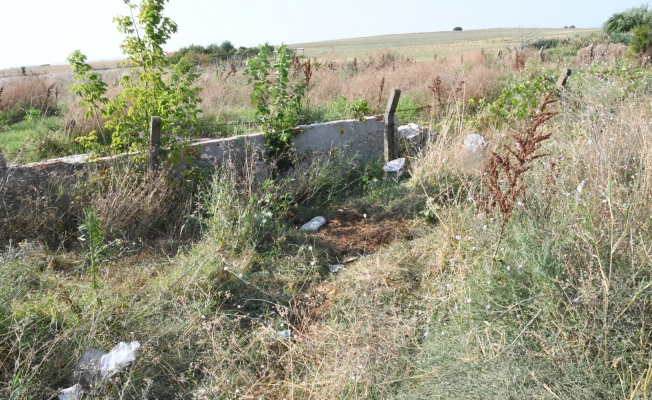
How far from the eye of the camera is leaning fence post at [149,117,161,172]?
233 inches

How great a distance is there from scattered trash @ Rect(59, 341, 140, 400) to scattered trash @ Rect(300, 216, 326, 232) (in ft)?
8.78

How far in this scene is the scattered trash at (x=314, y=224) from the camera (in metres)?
5.89

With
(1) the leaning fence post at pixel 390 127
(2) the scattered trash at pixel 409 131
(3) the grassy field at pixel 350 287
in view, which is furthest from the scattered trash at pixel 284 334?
(2) the scattered trash at pixel 409 131

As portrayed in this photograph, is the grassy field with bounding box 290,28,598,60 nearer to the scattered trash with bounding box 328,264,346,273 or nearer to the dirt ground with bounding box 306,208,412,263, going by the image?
the dirt ground with bounding box 306,208,412,263

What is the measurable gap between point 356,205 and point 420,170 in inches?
35.4

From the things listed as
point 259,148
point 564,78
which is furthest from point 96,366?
point 564,78

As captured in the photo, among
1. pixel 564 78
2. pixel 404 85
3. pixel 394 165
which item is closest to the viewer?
pixel 394 165

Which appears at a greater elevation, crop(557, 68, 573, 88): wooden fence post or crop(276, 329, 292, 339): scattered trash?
crop(557, 68, 573, 88): wooden fence post

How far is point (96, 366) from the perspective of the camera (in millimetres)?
3340

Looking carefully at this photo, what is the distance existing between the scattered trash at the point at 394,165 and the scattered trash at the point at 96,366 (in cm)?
451

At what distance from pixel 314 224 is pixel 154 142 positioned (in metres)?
1.91

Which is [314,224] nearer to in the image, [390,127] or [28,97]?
[390,127]

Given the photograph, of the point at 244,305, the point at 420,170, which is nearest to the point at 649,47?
the point at 420,170

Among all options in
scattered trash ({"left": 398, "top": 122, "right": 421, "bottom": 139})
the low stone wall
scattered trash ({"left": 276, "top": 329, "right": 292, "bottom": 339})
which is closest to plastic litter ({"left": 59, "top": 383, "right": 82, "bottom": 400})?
scattered trash ({"left": 276, "top": 329, "right": 292, "bottom": 339})
